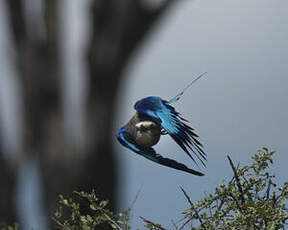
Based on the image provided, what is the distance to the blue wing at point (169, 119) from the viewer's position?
2.80 meters

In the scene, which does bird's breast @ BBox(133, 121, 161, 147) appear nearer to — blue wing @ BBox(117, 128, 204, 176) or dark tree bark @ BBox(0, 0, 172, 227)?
blue wing @ BBox(117, 128, 204, 176)

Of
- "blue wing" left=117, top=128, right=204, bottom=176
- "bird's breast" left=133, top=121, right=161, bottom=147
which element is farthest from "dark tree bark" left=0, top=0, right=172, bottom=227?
"bird's breast" left=133, top=121, right=161, bottom=147

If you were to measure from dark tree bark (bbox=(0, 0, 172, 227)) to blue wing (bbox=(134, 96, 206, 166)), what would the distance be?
0.20 m

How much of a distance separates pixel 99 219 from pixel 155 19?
1.09m

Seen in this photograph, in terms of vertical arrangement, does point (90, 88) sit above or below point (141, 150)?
above

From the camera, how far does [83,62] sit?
10.3ft

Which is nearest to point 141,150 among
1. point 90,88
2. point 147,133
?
point 147,133

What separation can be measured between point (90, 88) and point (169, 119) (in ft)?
1.57

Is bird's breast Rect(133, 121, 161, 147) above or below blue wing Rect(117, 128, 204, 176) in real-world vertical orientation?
above

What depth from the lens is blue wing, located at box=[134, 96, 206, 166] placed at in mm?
2797

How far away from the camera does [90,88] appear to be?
10.2 ft

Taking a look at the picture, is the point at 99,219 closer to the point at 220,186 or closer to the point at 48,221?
the point at 48,221

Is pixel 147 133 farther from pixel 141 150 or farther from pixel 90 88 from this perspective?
pixel 90 88

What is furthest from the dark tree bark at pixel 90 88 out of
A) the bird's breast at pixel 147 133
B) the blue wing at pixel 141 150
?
the bird's breast at pixel 147 133
